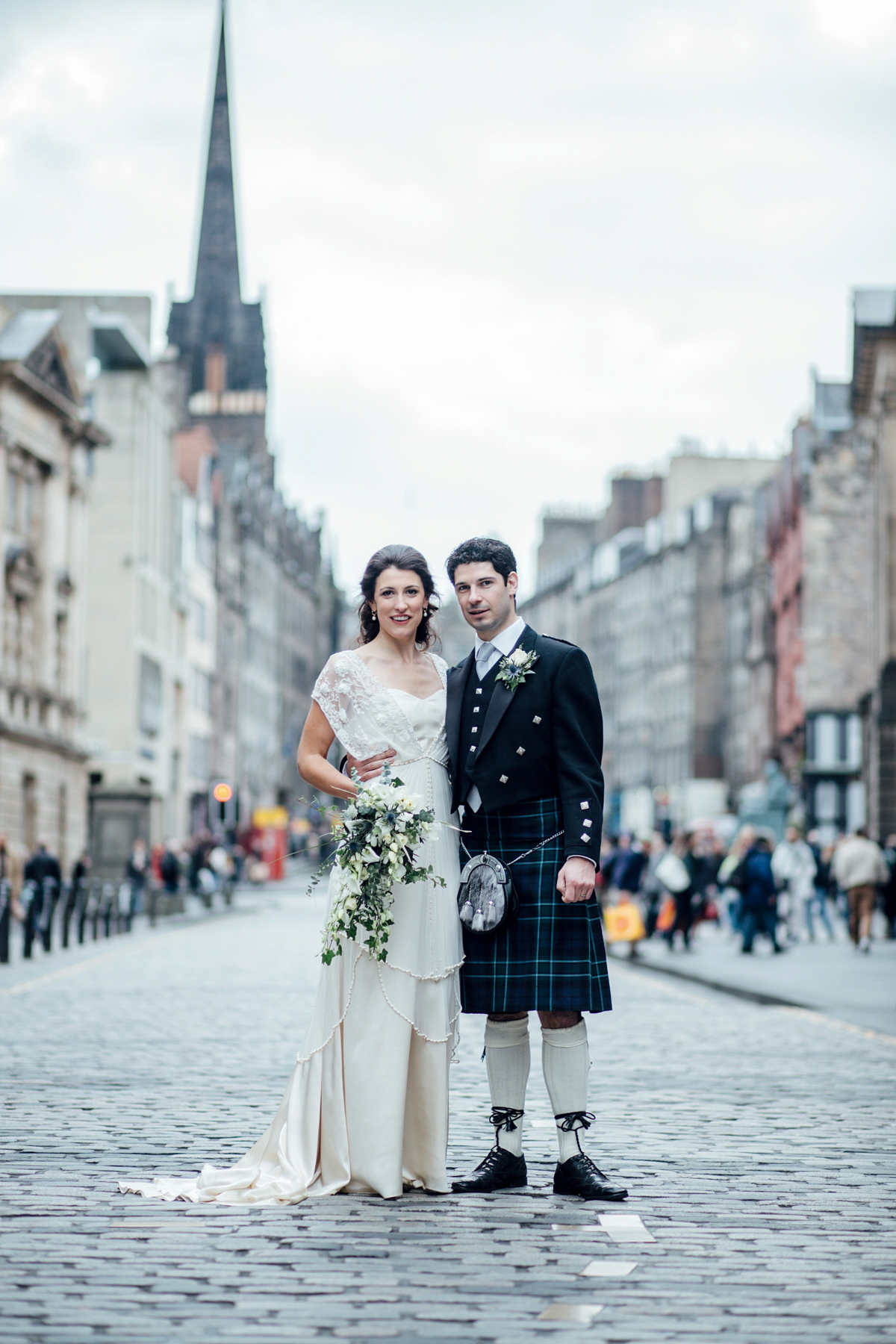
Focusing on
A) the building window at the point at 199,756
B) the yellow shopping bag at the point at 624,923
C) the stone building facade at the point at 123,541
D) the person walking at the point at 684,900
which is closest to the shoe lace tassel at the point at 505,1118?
the yellow shopping bag at the point at 624,923

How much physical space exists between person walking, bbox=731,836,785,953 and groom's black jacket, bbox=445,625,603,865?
22.5m

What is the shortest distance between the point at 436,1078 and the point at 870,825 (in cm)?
3992

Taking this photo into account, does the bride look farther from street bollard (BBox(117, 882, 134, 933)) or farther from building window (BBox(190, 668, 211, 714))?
building window (BBox(190, 668, 211, 714))

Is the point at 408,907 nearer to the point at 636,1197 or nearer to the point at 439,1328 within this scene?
the point at 636,1197

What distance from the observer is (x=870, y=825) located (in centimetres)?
4566

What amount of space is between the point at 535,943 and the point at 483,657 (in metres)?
0.99

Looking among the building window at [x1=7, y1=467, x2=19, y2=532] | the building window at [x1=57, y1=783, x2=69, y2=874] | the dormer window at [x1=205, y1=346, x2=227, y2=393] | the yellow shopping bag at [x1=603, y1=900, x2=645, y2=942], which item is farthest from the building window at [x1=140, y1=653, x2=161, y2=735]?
the dormer window at [x1=205, y1=346, x2=227, y2=393]

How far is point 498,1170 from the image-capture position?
7121 mm

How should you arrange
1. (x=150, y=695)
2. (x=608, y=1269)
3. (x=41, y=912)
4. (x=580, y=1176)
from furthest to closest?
(x=150, y=695)
(x=41, y=912)
(x=580, y=1176)
(x=608, y=1269)

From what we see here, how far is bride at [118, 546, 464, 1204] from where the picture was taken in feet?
22.4

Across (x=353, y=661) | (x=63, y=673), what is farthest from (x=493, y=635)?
(x=63, y=673)

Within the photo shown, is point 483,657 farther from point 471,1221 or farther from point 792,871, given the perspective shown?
point 792,871

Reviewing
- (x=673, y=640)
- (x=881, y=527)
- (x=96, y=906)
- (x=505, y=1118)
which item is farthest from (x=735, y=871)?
(x=673, y=640)

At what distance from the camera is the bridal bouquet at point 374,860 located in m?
6.83
